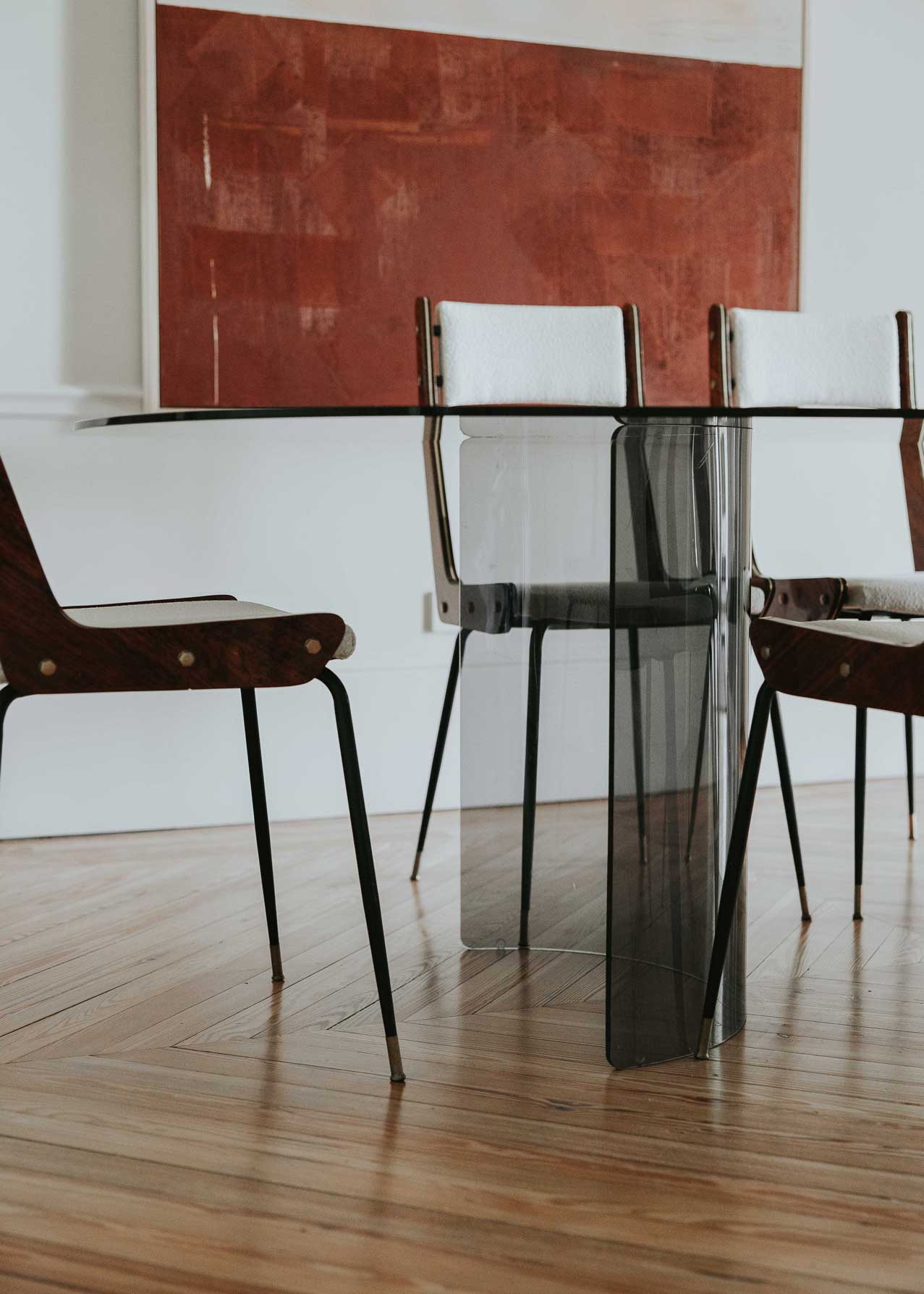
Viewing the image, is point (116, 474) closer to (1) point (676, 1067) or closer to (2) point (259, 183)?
(2) point (259, 183)

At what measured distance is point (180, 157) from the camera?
8.87 feet

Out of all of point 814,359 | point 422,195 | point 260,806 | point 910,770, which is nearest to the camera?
point 260,806

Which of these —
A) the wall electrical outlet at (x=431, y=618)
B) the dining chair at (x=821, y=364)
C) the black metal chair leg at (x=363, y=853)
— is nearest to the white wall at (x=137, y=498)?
the wall electrical outlet at (x=431, y=618)

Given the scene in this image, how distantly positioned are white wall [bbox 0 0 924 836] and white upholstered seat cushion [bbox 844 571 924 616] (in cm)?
108

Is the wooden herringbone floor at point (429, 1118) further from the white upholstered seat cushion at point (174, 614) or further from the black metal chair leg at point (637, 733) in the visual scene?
the white upholstered seat cushion at point (174, 614)

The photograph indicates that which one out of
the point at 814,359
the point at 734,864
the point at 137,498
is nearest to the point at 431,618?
the point at 137,498

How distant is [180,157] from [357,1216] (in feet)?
7.06

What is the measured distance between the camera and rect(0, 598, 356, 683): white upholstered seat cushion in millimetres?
1447

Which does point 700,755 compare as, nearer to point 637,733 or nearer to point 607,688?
point 637,733

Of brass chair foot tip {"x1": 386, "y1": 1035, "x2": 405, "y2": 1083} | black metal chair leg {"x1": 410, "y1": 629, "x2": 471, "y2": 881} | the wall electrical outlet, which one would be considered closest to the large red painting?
the wall electrical outlet

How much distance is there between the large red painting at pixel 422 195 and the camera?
8.95 feet

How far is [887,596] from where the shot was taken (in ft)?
6.95

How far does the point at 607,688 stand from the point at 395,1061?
2.00 ft

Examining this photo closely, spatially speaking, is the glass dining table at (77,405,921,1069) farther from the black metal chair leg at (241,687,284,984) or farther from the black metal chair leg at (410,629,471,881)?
the black metal chair leg at (410,629,471,881)
